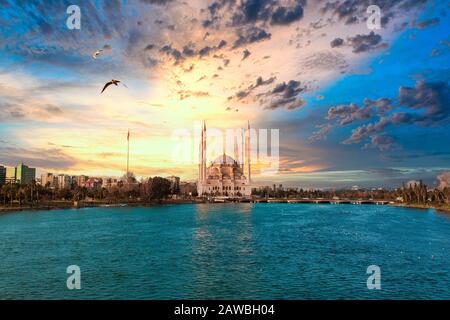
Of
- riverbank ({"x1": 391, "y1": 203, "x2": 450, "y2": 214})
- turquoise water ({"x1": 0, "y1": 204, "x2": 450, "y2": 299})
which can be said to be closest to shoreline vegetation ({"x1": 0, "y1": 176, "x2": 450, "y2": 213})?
riverbank ({"x1": 391, "y1": 203, "x2": 450, "y2": 214})

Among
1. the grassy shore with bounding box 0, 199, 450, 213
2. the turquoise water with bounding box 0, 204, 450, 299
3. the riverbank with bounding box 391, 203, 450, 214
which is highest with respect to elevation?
the grassy shore with bounding box 0, 199, 450, 213

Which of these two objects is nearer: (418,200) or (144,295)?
(144,295)

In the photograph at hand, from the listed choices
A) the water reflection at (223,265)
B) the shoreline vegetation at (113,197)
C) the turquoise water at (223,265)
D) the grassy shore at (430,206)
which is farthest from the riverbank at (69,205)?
the grassy shore at (430,206)

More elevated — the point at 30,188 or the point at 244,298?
the point at 30,188

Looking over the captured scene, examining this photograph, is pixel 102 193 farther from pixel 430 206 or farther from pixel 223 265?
pixel 223 265

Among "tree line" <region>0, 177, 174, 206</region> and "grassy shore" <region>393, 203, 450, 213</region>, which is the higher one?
"tree line" <region>0, 177, 174, 206</region>

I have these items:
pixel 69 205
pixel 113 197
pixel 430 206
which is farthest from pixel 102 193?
pixel 430 206

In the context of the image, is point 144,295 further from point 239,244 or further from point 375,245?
point 375,245

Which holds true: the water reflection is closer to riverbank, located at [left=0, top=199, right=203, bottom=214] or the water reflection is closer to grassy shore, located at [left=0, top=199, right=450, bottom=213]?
riverbank, located at [left=0, top=199, right=203, bottom=214]
